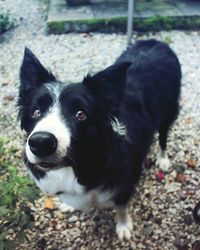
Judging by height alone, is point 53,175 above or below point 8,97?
above

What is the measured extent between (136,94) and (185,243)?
46.3 inches

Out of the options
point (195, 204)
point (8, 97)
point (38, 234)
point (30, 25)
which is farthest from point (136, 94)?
point (30, 25)

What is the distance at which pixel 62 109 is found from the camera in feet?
6.61

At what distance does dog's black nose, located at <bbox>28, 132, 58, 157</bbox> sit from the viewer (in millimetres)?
1800

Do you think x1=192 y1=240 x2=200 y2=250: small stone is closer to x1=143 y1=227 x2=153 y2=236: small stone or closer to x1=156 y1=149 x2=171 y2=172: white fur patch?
x1=143 y1=227 x2=153 y2=236: small stone

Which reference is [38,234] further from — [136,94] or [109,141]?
[136,94]

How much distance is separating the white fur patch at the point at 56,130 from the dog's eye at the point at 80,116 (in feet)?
0.37

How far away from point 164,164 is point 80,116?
1.62 meters

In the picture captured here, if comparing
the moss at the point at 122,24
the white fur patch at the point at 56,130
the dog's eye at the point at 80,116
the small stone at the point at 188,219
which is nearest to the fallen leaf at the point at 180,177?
the small stone at the point at 188,219

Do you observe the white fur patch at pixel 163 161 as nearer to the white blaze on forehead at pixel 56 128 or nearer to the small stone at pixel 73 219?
the small stone at pixel 73 219

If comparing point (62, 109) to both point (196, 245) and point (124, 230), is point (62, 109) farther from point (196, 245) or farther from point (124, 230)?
point (196, 245)

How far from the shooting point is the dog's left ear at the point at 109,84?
214 centimetres

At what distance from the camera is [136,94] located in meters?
2.78

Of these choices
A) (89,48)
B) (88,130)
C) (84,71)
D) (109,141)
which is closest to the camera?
(88,130)
